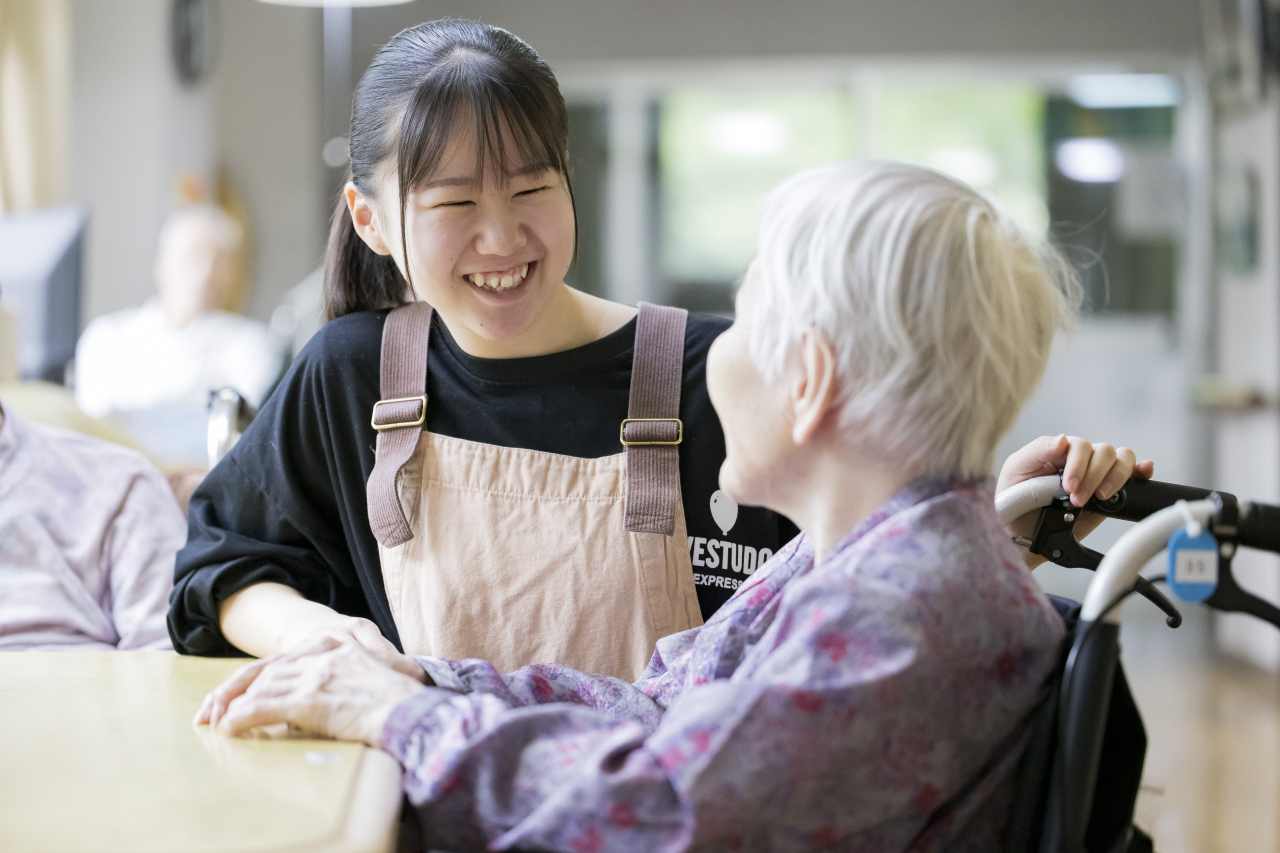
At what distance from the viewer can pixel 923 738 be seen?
2.36 ft

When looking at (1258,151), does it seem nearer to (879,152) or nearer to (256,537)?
(879,152)

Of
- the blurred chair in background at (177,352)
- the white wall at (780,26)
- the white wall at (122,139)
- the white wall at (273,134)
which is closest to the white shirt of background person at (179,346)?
the blurred chair in background at (177,352)

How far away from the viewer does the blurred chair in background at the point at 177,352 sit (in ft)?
11.5

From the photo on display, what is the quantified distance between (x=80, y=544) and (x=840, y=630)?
1129mm

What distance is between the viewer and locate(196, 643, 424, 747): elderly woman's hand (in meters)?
0.84

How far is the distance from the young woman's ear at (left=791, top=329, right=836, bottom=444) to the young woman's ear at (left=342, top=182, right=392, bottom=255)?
0.59m

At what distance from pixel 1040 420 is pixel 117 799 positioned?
4581mm

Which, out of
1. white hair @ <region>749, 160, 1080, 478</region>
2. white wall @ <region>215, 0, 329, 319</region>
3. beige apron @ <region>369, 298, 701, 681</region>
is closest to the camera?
white hair @ <region>749, 160, 1080, 478</region>

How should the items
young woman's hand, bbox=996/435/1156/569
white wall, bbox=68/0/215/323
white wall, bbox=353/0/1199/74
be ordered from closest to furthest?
young woman's hand, bbox=996/435/1156/569 → white wall, bbox=68/0/215/323 → white wall, bbox=353/0/1199/74

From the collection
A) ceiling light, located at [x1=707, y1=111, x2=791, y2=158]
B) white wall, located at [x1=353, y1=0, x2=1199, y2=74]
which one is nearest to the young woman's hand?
ceiling light, located at [x1=707, y1=111, x2=791, y2=158]

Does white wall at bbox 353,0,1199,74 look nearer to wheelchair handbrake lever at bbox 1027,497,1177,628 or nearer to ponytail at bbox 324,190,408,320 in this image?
ponytail at bbox 324,190,408,320

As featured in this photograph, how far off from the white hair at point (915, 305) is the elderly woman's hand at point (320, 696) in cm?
38

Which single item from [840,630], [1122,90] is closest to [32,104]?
[840,630]

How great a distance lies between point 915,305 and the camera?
2.54 feet
